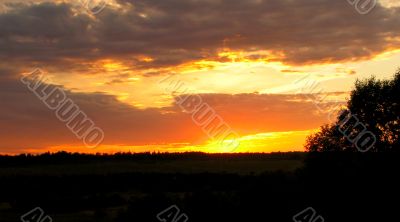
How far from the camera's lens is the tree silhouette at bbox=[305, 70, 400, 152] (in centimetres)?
6588

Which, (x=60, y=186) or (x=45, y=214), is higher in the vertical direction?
(x=60, y=186)

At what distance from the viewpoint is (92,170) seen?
112 metres

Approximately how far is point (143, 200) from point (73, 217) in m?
17.5

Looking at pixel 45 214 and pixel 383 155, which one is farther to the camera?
pixel 45 214

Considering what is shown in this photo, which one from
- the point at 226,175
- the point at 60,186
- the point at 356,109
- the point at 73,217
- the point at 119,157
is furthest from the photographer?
the point at 119,157

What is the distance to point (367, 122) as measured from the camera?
68312 mm

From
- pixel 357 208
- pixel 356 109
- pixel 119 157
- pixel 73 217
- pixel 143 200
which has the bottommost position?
pixel 357 208

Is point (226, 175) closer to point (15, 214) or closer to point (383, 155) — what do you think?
point (15, 214)

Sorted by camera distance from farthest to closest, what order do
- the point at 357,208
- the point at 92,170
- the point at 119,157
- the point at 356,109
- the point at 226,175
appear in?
Answer: 1. the point at 119,157
2. the point at 92,170
3. the point at 226,175
4. the point at 356,109
5. the point at 357,208

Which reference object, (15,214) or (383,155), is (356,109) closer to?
(383,155)

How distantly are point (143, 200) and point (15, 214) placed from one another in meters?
21.3

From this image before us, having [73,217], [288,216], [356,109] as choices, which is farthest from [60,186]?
[288,216]

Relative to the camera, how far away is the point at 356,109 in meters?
69.9

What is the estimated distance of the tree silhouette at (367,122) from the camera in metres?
65.9
